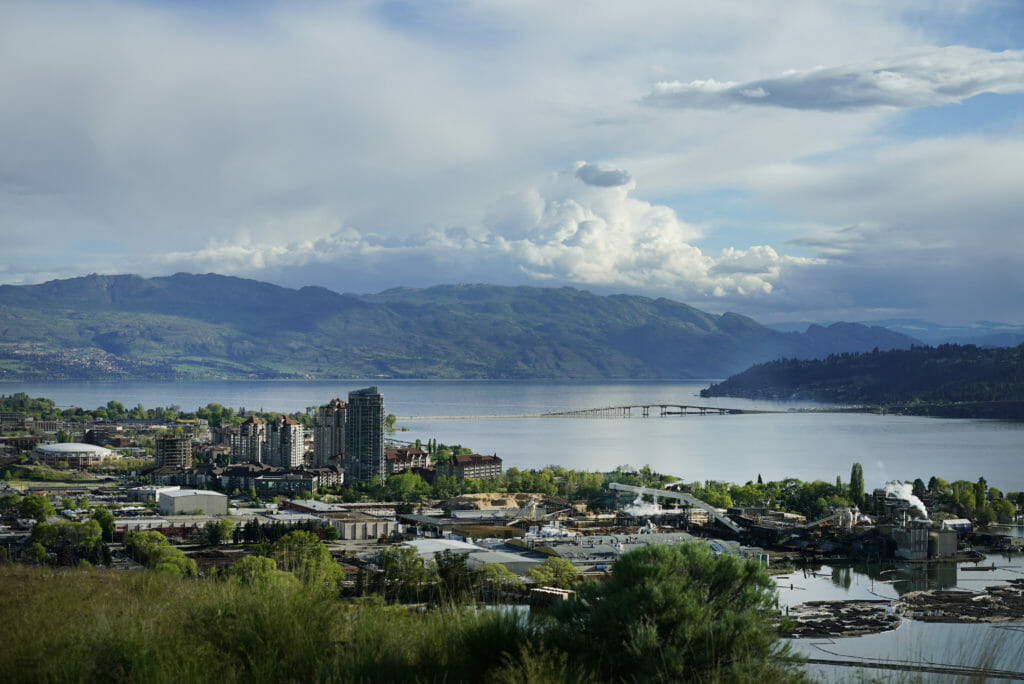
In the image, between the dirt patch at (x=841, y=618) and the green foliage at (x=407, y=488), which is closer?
the dirt patch at (x=841, y=618)

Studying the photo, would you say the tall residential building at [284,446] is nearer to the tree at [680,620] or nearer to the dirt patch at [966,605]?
the dirt patch at [966,605]

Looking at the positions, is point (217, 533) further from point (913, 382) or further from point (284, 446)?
point (913, 382)

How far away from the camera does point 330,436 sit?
37438mm

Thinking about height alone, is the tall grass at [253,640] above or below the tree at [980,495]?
above

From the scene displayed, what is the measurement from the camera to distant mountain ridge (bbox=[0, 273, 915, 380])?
137m

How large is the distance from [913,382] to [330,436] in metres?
55.0

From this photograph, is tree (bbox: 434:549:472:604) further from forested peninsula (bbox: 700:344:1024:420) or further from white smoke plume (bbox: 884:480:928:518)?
forested peninsula (bbox: 700:344:1024:420)

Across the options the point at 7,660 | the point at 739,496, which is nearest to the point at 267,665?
the point at 7,660

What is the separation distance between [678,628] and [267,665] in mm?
1646

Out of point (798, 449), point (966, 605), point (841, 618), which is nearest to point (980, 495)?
point (966, 605)

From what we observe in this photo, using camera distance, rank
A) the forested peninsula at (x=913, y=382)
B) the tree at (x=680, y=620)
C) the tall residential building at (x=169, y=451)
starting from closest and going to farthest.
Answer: the tree at (x=680, y=620) → the tall residential building at (x=169, y=451) → the forested peninsula at (x=913, y=382)

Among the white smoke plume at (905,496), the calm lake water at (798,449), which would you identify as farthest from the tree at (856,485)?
the calm lake water at (798,449)

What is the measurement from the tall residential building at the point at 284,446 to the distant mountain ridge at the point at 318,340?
86656 mm

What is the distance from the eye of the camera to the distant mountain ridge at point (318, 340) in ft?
450
